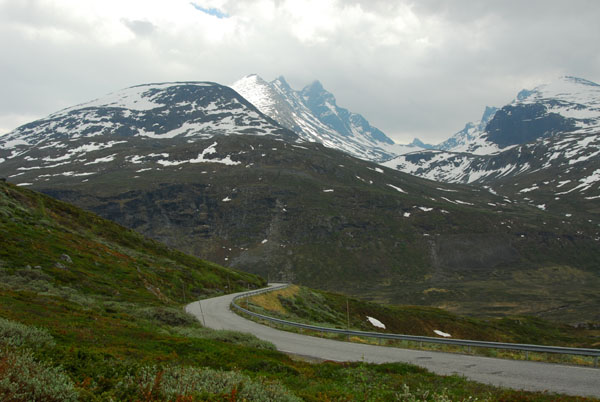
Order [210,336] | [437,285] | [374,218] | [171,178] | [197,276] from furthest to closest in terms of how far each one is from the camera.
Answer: [171,178], [374,218], [437,285], [197,276], [210,336]

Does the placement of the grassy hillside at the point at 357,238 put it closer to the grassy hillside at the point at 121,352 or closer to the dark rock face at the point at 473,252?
the dark rock face at the point at 473,252

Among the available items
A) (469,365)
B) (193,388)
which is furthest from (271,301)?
(193,388)

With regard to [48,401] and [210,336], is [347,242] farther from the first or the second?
[48,401]

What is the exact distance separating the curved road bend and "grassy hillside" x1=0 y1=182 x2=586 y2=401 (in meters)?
2.20

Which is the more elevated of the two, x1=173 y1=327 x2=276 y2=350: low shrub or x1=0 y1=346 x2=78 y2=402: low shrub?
x1=0 y1=346 x2=78 y2=402: low shrub

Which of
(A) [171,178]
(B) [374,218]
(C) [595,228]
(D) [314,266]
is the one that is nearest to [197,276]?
(D) [314,266]

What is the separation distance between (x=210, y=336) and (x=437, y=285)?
135 metres

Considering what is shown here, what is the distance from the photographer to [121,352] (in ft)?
42.5

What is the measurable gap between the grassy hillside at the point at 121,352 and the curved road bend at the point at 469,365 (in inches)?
86.6

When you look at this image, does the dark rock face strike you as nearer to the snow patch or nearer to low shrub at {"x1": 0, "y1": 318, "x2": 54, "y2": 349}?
the snow patch

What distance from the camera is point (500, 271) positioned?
156 meters

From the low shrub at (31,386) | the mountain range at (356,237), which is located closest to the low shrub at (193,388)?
the low shrub at (31,386)

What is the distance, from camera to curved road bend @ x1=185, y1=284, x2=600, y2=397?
42.9 ft

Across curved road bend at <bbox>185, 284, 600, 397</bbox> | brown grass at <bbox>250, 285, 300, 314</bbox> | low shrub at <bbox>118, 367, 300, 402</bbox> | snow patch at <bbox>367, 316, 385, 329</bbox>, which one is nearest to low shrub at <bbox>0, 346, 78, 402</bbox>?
low shrub at <bbox>118, 367, 300, 402</bbox>
